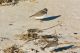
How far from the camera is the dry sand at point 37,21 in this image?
256 inches

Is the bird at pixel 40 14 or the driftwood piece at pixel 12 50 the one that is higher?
the bird at pixel 40 14

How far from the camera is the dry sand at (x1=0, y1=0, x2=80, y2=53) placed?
256 inches

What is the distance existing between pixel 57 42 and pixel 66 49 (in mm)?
271

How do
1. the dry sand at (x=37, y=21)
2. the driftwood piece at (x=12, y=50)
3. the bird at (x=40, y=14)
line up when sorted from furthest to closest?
the bird at (x=40, y=14), the dry sand at (x=37, y=21), the driftwood piece at (x=12, y=50)

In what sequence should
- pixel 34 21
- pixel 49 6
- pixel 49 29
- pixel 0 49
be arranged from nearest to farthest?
pixel 0 49 → pixel 49 29 → pixel 34 21 → pixel 49 6

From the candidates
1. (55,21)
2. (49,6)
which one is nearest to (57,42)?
(55,21)

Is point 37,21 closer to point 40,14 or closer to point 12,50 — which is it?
point 40,14

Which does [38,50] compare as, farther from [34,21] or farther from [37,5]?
[37,5]

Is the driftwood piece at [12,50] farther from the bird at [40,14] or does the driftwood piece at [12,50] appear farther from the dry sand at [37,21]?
the bird at [40,14]

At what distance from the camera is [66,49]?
19.5ft

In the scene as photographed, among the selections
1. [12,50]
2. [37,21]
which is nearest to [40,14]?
[37,21]

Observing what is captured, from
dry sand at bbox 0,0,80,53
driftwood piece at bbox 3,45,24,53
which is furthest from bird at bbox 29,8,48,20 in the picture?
driftwood piece at bbox 3,45,24,53

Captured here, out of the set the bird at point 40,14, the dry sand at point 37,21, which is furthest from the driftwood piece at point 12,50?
the bird at point 40,14

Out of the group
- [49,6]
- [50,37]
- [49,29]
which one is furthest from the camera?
[49,6]
